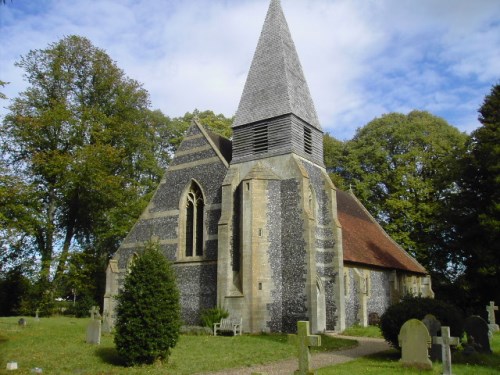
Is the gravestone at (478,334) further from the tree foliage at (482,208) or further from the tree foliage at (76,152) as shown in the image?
the tree foliage at (76,152)

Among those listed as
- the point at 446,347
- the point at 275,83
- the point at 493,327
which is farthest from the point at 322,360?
the point at 275,83

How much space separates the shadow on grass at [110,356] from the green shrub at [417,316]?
7584 millimetres

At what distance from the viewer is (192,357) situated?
513 inches

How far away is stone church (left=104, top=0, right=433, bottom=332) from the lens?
20.1 meters

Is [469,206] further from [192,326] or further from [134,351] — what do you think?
[134,351]

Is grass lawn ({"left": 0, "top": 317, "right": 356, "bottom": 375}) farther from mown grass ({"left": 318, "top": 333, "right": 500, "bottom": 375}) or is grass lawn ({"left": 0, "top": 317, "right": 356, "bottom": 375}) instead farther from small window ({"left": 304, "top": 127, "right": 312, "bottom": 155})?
small window ({"left": 304, "top": 127, "right": 312, "bottom": 155})

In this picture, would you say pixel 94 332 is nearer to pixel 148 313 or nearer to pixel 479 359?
pixel 148 313

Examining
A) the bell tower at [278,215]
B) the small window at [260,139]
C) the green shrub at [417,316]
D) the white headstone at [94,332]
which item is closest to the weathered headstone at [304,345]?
the green shrub at [417,316]

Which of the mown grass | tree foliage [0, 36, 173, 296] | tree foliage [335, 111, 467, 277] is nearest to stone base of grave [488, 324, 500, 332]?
the mown grass

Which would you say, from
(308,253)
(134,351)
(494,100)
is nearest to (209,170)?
(308,253)

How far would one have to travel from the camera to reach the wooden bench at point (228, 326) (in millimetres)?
19281

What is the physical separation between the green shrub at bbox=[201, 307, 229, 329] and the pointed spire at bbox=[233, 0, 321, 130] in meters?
9.42

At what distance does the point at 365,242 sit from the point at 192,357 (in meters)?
17.5

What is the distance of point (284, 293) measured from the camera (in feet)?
65.9
